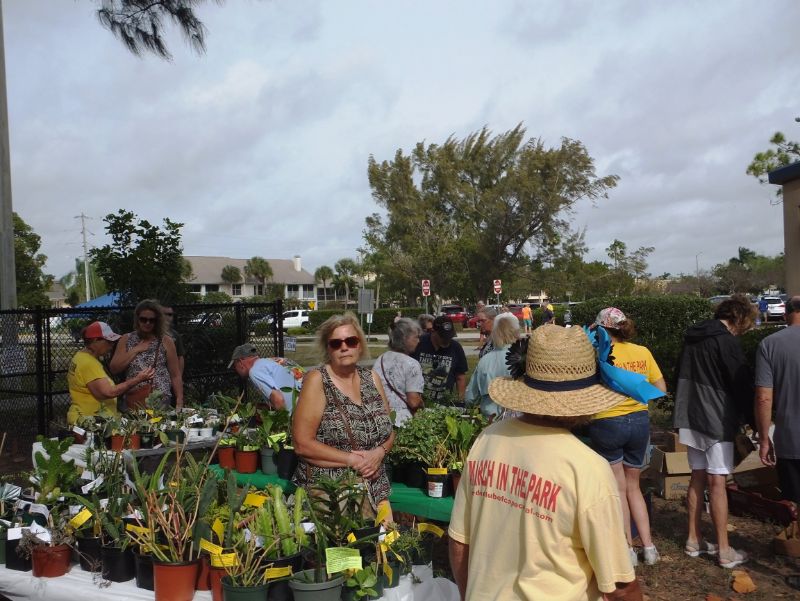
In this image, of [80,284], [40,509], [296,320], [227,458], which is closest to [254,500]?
[40,509]

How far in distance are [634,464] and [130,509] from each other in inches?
117

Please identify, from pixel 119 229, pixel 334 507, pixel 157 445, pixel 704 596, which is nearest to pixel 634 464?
pixel 704 596

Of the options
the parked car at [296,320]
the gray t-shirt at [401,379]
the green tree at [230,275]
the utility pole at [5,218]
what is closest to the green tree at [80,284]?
the green tree at [230,275]

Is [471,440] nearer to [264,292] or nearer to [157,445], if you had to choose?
[157,445]

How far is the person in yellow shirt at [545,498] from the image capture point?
1804 mm

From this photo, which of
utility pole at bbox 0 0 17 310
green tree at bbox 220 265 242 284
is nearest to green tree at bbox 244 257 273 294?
green tree at bbox 220 265 242 284

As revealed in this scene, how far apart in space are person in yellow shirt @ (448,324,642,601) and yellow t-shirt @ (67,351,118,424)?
3954 mm

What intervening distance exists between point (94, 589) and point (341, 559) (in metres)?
1.18

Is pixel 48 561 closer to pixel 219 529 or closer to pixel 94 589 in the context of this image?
pixel 94 589

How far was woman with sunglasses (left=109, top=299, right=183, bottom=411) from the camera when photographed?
5.88 metres

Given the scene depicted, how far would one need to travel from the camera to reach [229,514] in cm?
294

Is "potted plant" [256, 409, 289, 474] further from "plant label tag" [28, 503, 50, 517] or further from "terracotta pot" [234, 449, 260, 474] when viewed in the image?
"plant label tag" [28, 503, 50, 517]

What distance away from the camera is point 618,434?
4270 mm

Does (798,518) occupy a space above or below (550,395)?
below
